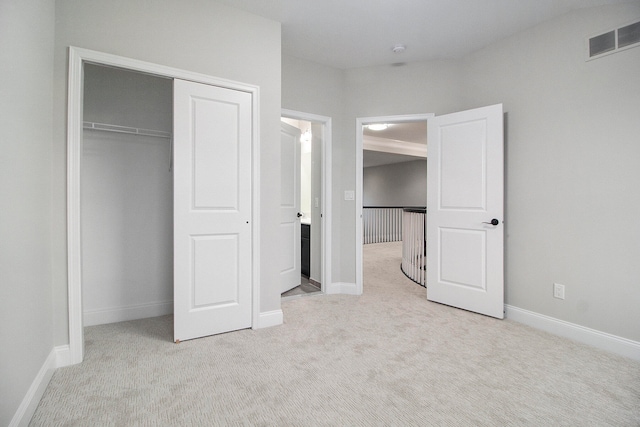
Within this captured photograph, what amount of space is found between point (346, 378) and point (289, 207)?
7.97 ft

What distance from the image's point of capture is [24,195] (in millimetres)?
1537

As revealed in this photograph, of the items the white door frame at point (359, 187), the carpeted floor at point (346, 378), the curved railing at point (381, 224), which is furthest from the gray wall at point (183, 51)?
the curved railing at point (381, 224)

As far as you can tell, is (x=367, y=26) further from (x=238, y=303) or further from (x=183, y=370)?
(x=183, y=370)

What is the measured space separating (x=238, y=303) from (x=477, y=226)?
242cm

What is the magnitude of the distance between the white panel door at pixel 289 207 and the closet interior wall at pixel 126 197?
1.30 metres

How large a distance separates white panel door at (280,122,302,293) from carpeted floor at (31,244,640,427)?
1155 millimetres

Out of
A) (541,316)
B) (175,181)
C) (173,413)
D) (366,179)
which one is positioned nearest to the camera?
(173,413)

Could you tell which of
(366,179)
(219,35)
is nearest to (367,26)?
(219,35)

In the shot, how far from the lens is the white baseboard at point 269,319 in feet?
8.73

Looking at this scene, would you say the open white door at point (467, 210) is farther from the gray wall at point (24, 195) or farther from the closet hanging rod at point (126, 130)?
the gray wall at point (24, 195)

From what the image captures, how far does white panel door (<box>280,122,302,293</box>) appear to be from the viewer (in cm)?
382

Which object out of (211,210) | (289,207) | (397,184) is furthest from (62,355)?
(397,184)

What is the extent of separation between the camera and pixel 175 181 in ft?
7.63

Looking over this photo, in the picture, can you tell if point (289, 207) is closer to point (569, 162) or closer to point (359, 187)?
point (359, 187)
